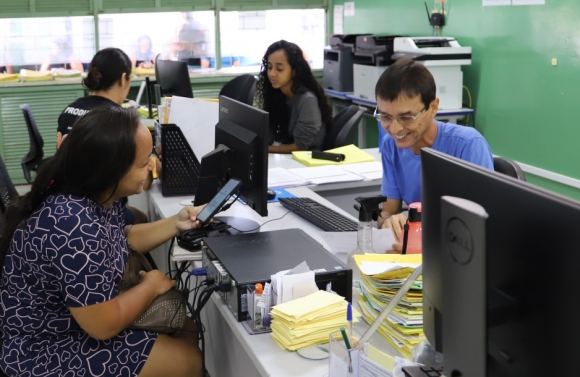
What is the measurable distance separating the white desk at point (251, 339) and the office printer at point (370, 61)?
71.8 inches

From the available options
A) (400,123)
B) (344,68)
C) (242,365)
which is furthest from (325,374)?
(344,68)

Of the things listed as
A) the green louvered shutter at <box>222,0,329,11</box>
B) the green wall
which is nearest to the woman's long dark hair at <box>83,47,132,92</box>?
the green wall

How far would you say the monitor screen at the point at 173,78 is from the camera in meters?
4.09

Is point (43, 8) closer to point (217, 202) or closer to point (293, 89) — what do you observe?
point (293, 89)

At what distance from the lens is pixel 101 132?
5.59 ft

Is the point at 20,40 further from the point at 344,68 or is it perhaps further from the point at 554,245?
the point at 554,245

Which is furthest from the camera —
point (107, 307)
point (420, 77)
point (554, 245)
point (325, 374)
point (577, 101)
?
point (577, 101)

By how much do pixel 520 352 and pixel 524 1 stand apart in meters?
3.47

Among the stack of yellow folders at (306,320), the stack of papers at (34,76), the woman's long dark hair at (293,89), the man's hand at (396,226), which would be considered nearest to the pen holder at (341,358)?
the stack of yellow folders at (306,320)

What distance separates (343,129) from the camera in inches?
146

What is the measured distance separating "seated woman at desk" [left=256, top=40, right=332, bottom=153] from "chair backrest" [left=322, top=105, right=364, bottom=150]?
1.8 inches

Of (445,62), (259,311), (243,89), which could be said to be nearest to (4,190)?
(259,311)

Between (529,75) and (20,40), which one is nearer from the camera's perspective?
(529,75)

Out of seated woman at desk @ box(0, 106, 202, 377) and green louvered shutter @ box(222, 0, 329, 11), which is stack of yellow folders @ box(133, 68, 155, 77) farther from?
seated woman at desk @ box(0, 106, 202, 377)
